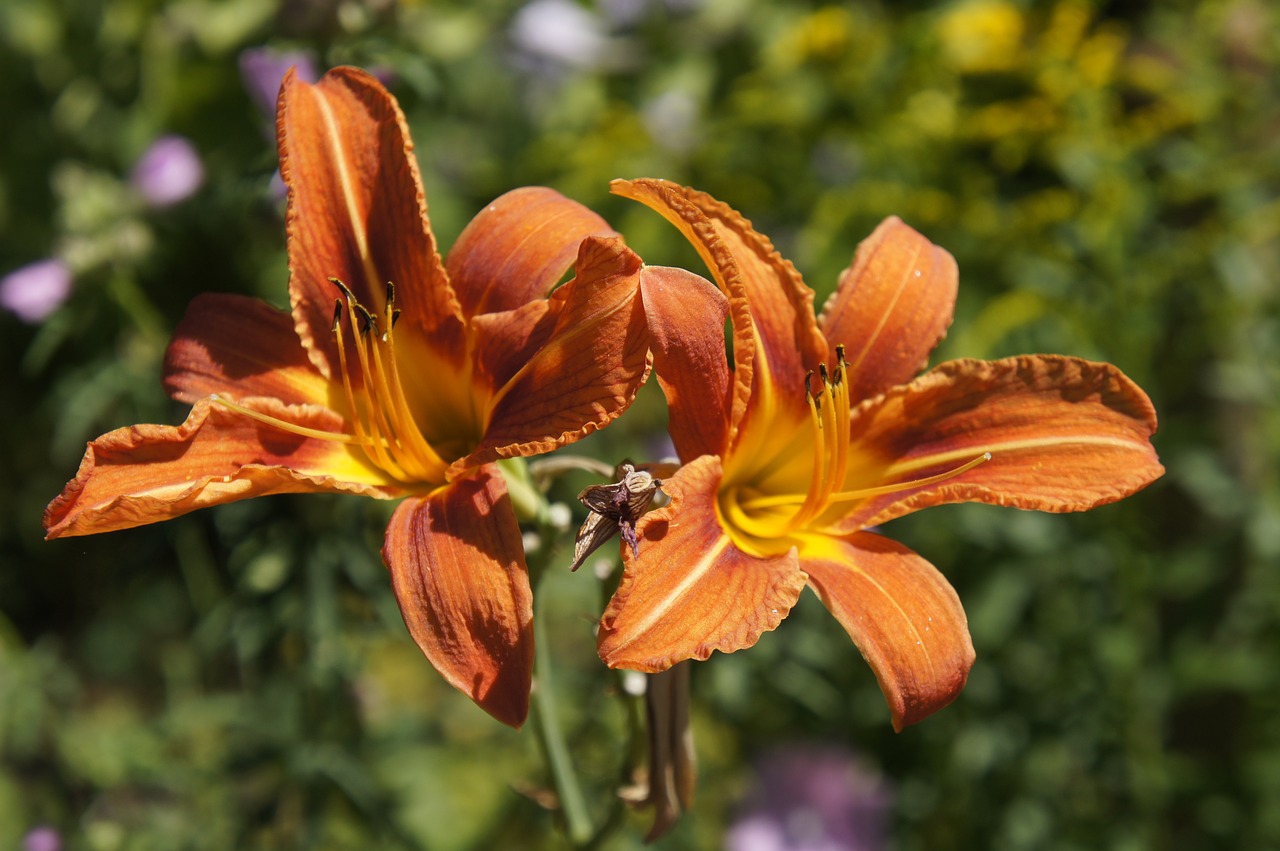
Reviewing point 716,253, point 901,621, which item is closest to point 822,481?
point 901,621

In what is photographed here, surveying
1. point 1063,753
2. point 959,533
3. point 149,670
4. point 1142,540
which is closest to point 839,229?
point 959,533

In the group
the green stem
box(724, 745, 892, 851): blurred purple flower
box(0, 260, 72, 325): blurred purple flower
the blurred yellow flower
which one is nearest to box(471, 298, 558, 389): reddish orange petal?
the green stem

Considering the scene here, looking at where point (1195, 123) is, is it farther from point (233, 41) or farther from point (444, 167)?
point (233, 41)

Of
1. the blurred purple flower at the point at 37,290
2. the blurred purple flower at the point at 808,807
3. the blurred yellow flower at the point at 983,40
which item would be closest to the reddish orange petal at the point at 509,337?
the blurred purple flower at the point at 37,290

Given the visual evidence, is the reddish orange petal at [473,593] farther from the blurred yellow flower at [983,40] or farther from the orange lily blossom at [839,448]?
the blurred yellow flower at [983,40]

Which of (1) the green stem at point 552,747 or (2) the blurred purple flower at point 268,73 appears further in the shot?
(2) the blurred purple flower at point 268,73

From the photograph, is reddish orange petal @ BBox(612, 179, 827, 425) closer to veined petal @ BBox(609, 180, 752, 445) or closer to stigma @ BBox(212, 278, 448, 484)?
veined petal @ BBox(609, 180, 752, 445)

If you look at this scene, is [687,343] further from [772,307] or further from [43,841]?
[43,841]
